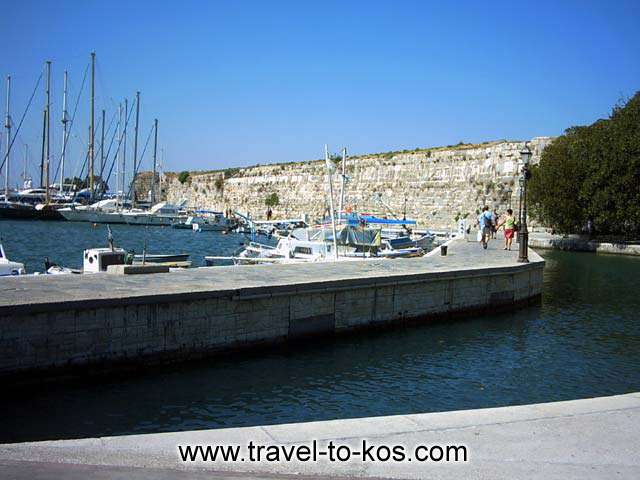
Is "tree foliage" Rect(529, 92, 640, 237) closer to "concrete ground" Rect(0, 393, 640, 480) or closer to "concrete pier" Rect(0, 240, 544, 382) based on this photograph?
"concrete pier" Rect(0, 240, 544, 382)

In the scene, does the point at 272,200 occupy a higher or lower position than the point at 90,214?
higher

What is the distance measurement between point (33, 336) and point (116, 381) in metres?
→ 1.36

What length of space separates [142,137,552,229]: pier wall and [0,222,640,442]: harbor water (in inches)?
1423

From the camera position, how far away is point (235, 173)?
82938 millimetres

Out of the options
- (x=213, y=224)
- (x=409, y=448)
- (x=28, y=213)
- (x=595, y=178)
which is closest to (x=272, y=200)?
(x=213, y=224)

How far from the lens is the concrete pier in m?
9.38

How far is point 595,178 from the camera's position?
3866 cm

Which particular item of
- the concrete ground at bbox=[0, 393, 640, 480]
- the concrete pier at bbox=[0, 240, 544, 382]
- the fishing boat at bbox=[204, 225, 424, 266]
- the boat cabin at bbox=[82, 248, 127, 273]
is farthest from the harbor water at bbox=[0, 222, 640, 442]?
the fishing boat at bbox=[204, 225, 424, 266]

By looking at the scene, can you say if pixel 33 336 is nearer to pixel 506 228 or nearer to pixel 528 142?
pixel 506 228

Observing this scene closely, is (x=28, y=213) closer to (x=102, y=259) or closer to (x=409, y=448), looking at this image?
(x=102, y=259)

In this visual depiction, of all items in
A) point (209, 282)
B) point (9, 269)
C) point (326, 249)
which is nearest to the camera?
point (209, 282)

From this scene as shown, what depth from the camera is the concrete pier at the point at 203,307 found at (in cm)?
938

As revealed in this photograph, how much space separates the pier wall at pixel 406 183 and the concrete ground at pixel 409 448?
4538cm

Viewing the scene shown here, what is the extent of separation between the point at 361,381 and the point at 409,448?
5016 mm
